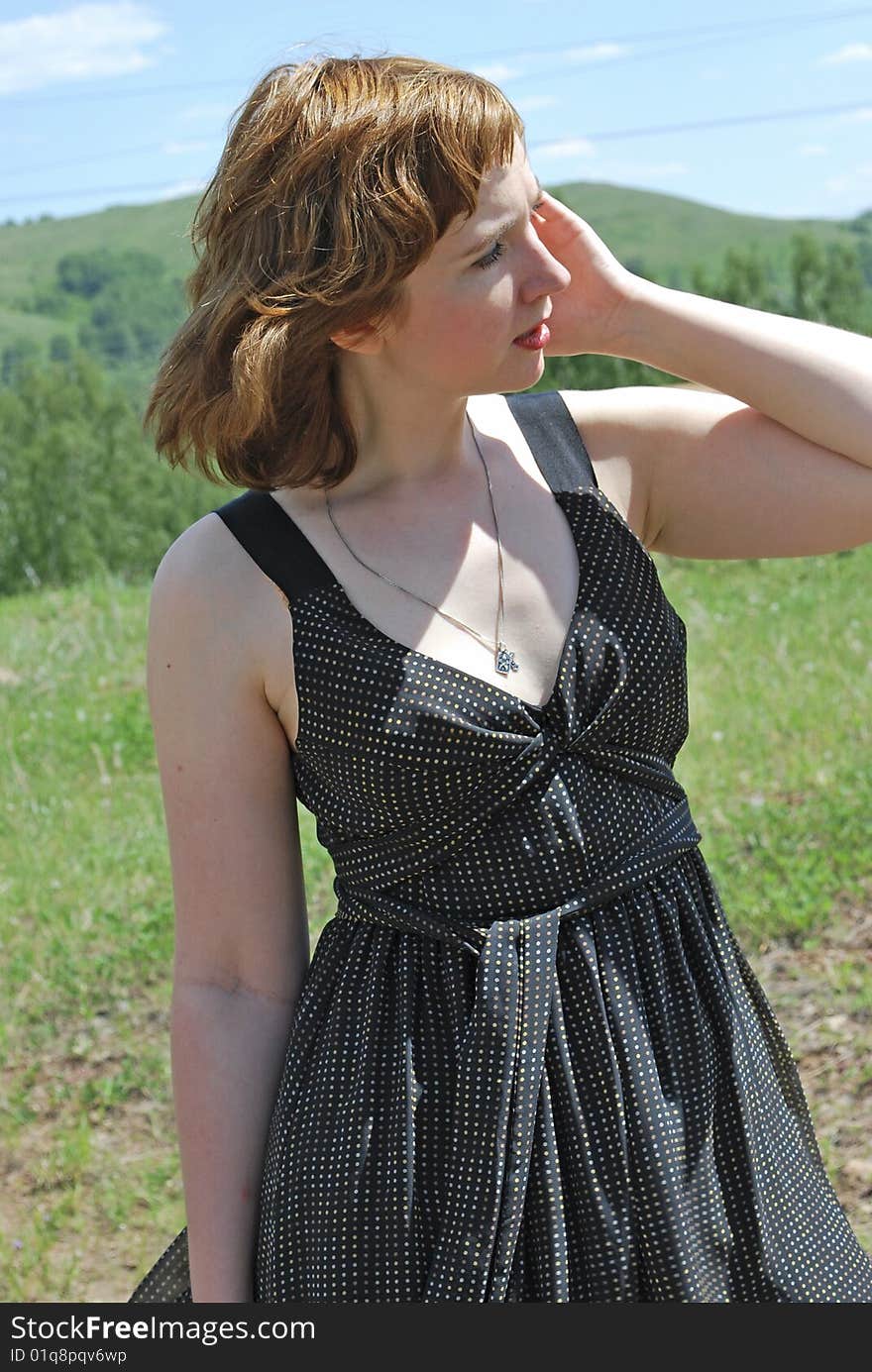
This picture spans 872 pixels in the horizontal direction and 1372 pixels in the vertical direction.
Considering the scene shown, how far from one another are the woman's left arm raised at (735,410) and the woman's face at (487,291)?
0.16 meters

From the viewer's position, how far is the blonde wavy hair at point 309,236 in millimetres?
1614

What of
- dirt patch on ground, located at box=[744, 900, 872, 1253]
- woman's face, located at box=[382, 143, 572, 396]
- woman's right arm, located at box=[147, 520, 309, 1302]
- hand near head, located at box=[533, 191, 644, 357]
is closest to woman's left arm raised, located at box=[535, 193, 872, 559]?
hand near head, located at box=[533, 191, 644, 357]

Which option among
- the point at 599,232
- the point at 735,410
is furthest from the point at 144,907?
the point at 599,232

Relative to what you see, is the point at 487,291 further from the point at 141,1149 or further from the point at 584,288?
the point at 141,1149

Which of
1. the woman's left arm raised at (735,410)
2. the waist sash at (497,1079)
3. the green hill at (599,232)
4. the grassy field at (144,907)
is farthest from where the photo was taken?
the green hill at (599,232)

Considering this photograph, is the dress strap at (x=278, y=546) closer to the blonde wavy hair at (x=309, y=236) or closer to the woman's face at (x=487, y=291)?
the blonde wavy hair at (x=309, y=236)

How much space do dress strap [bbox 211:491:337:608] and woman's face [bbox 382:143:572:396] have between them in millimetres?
245

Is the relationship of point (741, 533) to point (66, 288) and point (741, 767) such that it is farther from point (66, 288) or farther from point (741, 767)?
point (66, 288)

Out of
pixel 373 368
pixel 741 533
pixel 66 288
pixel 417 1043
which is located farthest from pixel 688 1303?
pixel 66 288

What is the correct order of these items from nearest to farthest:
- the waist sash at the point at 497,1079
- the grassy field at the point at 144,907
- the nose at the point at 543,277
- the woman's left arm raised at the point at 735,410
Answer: the waist sash at the point at 497,1079 → the nose at the point at 543,277 → the woman's left arm raised at the point at 735,410 → the grassy field at the point at 144,907

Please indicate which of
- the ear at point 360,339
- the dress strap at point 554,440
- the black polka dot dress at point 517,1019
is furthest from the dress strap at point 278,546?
the dress strap at point 554,440

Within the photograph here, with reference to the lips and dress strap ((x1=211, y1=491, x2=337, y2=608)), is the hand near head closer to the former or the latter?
the lips

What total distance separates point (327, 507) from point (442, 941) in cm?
52

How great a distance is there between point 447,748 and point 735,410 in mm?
591
